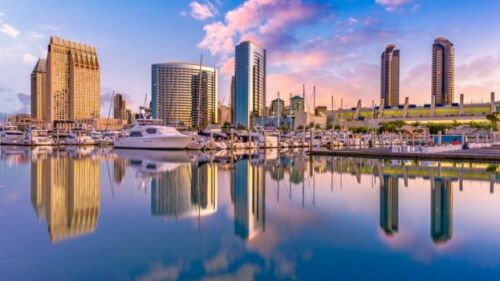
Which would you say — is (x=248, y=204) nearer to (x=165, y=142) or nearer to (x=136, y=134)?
(x=165, y=142)

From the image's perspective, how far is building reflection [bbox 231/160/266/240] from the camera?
11266mm

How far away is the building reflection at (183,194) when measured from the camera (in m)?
13.7

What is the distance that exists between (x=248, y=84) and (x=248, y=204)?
145380 mm

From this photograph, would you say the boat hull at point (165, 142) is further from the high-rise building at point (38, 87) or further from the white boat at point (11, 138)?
the high-rise building at point (38, 87)

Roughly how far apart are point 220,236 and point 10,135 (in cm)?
8990

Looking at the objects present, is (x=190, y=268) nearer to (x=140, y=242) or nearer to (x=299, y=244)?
(x=140, y=242)

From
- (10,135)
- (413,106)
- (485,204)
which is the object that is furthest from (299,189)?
(413,106)

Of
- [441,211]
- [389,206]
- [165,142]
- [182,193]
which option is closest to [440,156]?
[389,206]

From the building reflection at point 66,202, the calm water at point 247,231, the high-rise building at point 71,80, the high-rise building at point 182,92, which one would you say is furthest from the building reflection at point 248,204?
the high-rise building at point 71,80

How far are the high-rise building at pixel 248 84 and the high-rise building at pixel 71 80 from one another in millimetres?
56516

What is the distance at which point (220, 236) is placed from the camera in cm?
1052

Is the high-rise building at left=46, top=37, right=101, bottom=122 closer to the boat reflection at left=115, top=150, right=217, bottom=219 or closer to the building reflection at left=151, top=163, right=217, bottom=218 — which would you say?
the boat reflection at left=115, top=150, right=217, bottom=219

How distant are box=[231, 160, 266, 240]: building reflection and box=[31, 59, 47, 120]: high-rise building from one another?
642 ft

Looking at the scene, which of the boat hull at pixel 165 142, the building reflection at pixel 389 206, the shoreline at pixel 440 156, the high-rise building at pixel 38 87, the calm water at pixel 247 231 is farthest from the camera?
the high-rise building at pixel 38 87
